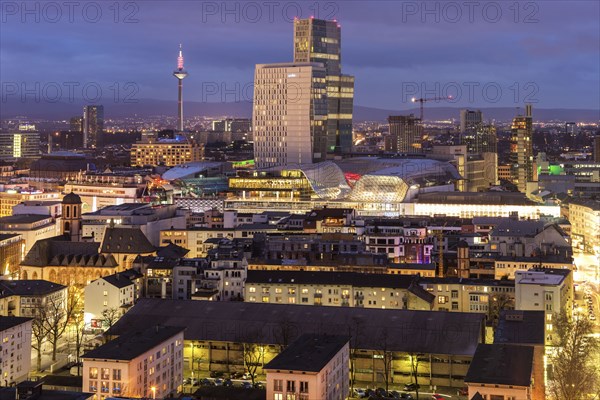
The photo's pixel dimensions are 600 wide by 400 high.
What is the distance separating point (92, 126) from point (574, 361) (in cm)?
13605

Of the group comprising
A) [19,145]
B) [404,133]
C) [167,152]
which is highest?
[404,133]

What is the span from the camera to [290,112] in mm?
82812

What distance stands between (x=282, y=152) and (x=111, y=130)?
326ft

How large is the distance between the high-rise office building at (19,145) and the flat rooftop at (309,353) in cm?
10971

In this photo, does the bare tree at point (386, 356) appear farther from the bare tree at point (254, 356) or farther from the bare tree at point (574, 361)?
the bare tree at point (574, 361)

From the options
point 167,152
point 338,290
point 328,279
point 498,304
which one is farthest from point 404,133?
point 338,290

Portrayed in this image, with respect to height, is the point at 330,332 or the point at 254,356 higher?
the point at 330,332

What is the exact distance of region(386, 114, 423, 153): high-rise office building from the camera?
5202 inches

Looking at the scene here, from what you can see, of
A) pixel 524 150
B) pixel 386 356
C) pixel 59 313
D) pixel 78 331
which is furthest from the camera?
pixel 524 150

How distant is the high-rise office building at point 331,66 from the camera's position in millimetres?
87688

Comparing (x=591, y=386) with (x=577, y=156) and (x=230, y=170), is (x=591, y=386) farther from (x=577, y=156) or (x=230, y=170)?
(x=577, y=156)

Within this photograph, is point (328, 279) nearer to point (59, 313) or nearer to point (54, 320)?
point (59, 313)

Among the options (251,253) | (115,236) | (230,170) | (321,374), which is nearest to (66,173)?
(230,170)

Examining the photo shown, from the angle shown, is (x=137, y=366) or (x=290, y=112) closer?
(x=137, y=366)
